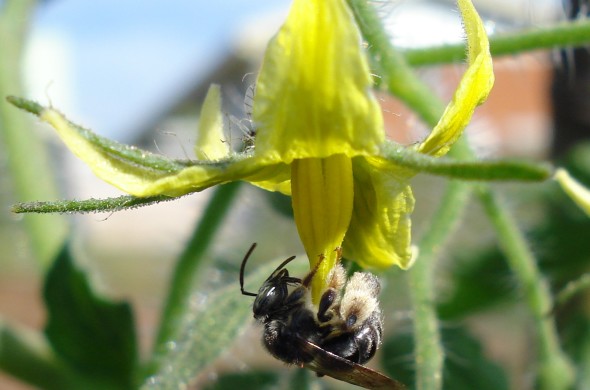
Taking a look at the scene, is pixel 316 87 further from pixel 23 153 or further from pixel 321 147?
pixel 23 153

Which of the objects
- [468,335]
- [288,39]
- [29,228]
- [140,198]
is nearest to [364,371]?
[140,198]

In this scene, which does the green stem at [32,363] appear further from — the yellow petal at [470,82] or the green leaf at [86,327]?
the yellow petal at [470,82]

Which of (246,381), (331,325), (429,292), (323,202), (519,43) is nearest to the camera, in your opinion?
(323,202)

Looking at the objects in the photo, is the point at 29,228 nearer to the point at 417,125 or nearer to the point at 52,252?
the point at 52,252

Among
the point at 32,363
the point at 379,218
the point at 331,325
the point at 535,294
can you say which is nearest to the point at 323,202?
the point at 379,218

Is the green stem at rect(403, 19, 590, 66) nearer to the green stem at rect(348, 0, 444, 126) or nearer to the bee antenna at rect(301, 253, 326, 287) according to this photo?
the green stem at rect(348, 0, 444, 126)

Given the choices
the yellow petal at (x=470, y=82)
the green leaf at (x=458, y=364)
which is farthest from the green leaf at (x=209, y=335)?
the yellow petal at (x=470, y=82)
